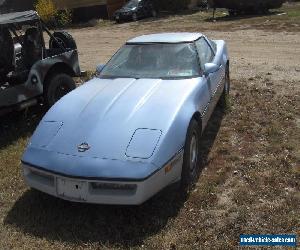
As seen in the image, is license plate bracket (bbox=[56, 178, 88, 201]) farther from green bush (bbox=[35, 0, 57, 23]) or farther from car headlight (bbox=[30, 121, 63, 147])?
green bush (bbox=[35, 0, 57, 23])

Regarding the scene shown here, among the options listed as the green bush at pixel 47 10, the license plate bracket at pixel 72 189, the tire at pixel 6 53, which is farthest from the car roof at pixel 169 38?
the green bush at pixel 47 10

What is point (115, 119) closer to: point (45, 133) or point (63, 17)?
point (45, 133)

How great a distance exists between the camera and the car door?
5.80 metres

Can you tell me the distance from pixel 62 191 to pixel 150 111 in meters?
1.26

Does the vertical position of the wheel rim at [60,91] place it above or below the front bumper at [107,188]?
below

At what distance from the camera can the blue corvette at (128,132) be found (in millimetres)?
4098

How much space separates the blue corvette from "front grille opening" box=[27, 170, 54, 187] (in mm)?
12

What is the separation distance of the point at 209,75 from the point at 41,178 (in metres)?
2.68

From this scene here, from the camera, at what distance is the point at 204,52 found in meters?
6.33

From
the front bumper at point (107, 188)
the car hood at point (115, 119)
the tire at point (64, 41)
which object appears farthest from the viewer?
the tire at point (64, 41)

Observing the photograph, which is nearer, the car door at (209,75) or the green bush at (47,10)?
the car door at (209,75)

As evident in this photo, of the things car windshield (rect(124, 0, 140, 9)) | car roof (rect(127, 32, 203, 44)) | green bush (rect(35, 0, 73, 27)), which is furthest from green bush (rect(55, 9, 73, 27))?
car roof (rect(127, 32, 203, 44))

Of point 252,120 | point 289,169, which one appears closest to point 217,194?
point 289,169

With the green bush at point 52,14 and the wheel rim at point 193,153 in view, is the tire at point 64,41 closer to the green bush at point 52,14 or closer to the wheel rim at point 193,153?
the wheel rim at point 193,153
